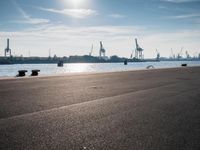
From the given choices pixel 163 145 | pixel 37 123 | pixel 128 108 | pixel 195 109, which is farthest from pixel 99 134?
pixel 195 109

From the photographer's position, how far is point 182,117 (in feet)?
30.9

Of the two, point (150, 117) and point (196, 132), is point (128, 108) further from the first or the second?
point (196, 132)

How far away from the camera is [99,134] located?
712cm

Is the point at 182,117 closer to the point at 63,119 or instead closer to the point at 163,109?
the point at 163,109

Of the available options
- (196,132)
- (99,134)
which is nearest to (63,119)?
(99,134)

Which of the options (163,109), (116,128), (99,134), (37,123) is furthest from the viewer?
(163,109)

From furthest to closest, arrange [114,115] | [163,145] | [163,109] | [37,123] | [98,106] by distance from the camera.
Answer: [98,106] < [163,109] < [114,115] < [37,123] < [163,145]

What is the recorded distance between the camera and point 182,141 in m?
6.51

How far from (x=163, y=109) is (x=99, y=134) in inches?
174

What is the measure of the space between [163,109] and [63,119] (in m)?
3.65

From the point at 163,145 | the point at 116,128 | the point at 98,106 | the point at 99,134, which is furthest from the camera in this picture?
the point at 98,106

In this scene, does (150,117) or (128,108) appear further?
(128,108)

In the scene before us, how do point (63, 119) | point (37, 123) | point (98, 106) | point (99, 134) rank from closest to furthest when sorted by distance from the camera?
point (99, 134) → point (37, 123) → point (63, 119) → point (98, 106)

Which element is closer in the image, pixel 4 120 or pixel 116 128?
pixel 116 128
